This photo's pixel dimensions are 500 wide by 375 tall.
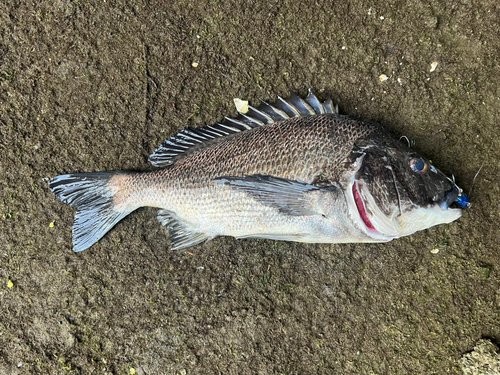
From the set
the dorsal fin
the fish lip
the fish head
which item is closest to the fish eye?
the fish head

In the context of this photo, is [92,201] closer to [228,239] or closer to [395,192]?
[228,239]

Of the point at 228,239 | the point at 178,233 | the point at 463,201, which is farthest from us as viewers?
the point at 228,239

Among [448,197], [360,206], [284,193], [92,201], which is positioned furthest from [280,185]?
[92,201]

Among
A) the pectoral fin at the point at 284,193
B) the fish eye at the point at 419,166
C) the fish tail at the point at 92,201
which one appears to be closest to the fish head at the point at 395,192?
the fish eye at the point at 419,166

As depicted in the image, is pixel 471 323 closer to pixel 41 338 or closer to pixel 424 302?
pixel 424 302

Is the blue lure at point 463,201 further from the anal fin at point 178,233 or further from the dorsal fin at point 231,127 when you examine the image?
the anal fin at point 178,233
